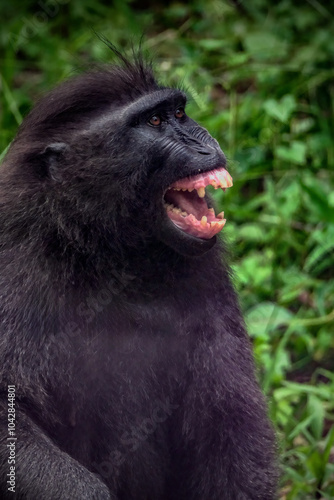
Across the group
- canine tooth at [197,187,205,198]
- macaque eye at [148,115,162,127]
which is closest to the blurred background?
macaque eye at [148,115,162,127]

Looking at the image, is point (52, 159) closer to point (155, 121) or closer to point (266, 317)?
point (155, 121)

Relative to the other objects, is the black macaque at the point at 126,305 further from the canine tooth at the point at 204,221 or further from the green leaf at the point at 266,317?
the green leaf at the point at 266,317

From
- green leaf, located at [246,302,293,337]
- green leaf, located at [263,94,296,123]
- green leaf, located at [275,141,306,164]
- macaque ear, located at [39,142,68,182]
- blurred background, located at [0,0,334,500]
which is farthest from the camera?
green leaf, located at [275,141,306,164]

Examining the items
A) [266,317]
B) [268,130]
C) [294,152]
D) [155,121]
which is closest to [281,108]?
[294,152]

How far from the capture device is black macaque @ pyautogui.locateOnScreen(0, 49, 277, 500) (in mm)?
3365

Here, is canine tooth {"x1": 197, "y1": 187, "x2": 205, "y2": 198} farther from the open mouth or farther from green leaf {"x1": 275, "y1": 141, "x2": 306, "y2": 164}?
green leaf {"x1": 275, "y1": 141, "x2": 306, "y2": 164}

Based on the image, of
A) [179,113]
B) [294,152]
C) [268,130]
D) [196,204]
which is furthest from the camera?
[268,130]

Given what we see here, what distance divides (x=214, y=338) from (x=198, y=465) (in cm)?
48

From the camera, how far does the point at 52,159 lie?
356 cm

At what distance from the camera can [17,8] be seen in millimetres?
7504

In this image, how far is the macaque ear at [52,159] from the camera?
11.6ft

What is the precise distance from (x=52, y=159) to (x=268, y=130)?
10.0 feet

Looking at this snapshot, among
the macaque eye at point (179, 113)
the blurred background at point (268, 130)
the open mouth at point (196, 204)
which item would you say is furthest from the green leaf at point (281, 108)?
the open mouth at point (196, 204)

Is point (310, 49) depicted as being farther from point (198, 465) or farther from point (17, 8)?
point (198, 465)
